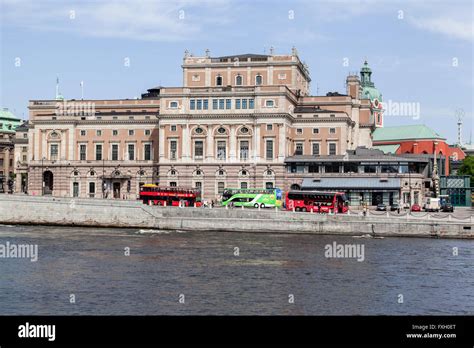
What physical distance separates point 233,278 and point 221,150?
7258cm

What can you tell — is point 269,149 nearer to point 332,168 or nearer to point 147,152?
point 332,168

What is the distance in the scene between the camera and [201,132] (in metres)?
130

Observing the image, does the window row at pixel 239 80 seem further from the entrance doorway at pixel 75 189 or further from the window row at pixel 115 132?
the entrance doorway at pixel 75 189

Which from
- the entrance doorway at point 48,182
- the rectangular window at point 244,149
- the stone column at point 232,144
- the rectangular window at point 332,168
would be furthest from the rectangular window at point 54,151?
the rectangular window at point 332,168

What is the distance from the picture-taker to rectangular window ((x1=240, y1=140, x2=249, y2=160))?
129 meters

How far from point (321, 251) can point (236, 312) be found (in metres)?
30.8

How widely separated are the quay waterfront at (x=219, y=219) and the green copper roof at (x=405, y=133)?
207 ft

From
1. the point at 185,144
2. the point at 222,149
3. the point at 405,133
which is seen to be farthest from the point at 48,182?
the point at 405,133

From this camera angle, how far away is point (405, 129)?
167 metres

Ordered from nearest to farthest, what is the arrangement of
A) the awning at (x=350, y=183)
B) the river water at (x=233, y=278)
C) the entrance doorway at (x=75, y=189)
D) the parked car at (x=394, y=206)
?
1. the river water at (x=233, y=278)
2. the parked car at (x=394, y=206)
3. the awning at (x=350, y=183)
4. the entrance doorway at (x=75, y=189)

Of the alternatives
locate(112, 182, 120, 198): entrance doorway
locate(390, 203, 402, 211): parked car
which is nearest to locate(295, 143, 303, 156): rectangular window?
locate(390, 203, 402, 211): parked car

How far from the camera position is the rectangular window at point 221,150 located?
A: 424 feet
